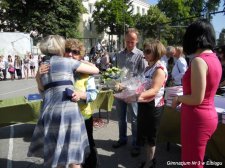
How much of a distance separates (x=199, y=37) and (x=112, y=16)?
5016 centimetres

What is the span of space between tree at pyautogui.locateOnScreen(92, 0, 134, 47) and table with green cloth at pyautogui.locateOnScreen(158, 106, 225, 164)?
47.1 metres

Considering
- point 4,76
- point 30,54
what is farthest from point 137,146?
point 30,54

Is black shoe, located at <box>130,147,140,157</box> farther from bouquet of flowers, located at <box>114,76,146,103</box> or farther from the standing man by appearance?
bouquet of flowers, located at <box>114,76,146,103</box>

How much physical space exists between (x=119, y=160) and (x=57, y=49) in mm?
2213

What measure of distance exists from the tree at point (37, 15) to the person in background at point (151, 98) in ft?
94.7

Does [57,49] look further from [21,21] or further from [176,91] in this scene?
[21,21]

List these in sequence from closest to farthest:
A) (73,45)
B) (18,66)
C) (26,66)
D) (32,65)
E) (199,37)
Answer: (199,37) < (73,45) < (18,66) < (26,66) < (32,65)

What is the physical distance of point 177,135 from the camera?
14.6 feet

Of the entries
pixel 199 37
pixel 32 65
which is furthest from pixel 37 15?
pixel 199 37

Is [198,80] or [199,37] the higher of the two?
[199,37]

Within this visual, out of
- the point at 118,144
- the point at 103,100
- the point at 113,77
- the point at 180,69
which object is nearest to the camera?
the point at 113,77

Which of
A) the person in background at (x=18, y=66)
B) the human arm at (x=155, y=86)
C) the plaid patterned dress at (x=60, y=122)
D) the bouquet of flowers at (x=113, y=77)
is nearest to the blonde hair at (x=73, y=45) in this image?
the plaid patterned dress at (x=60, y=122)

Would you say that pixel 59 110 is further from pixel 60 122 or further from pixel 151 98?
pixel 151 98

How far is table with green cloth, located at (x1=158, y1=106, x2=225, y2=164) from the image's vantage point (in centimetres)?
362
